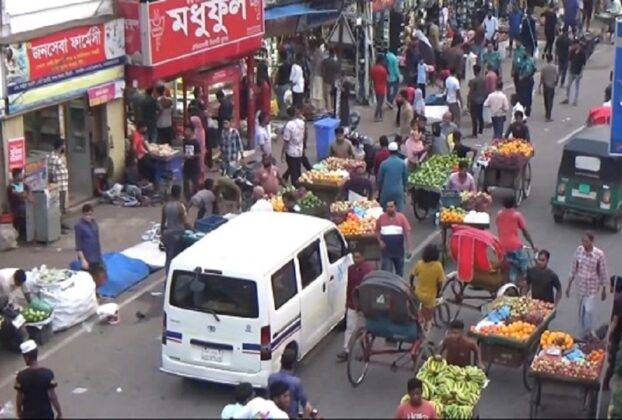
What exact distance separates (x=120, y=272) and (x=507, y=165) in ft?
24.9

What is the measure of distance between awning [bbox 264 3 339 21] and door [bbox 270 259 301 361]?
14987mm

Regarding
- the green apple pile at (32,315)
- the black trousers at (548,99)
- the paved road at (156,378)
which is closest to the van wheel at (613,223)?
the paved road at (156,378)

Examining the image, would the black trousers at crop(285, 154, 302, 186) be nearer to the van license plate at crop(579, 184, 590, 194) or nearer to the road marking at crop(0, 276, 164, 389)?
the road marking at crop(0, 276, 164, 389)

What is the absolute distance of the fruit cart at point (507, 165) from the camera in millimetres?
21672

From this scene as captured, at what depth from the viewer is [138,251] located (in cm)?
1959

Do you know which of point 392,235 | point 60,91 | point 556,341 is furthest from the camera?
point 60,91

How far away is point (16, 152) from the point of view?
19.9 meters

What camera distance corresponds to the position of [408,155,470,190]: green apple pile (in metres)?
20.8

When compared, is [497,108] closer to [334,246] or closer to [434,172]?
[434,172]

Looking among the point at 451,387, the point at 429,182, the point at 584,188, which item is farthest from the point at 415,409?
the point at 584,188

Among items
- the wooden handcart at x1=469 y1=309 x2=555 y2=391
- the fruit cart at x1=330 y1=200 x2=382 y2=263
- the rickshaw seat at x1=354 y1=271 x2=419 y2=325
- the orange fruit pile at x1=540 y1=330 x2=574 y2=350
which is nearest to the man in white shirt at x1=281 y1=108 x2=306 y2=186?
the fruit cart at x1=330 y1=200 x2=382 y2=263

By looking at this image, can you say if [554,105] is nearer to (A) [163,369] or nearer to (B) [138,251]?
(B) [138,251]

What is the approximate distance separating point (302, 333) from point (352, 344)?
0.69m

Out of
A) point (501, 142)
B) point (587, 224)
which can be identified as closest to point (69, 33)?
point (501, 142)
